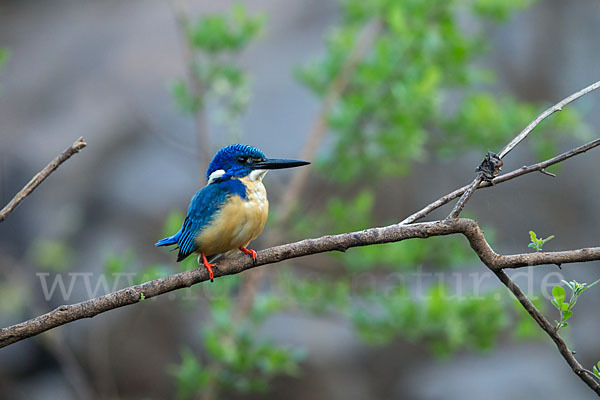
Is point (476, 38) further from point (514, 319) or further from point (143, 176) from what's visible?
point (143, 176)

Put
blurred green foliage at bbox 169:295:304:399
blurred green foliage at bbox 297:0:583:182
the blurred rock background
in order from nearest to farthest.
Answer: blurred green foliage at bbox 169:295:304:399
blurred green foliage at bbox 297:0:583:182
the blurred rock background

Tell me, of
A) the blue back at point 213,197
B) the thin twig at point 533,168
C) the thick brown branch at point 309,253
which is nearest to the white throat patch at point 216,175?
the blue back at point 213,197

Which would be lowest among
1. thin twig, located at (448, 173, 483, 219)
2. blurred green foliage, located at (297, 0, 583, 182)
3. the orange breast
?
thin twig, located at (448, 173, 483, 219)

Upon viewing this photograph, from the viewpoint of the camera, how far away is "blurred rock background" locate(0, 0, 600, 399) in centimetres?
477

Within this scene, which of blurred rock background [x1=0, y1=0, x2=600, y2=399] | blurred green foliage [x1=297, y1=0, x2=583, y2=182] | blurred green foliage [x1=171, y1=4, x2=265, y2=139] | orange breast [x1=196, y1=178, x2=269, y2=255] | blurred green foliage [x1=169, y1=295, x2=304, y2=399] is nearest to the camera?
orange breast [x1=196, y1=178, x2=269, y2=255]

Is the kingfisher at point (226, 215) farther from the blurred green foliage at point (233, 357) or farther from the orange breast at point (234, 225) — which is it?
the blurred green foliage at point (233, 357)

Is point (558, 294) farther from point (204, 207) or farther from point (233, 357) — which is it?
point (233, 357)

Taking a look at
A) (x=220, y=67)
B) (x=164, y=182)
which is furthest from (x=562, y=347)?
(x=164, y=182)

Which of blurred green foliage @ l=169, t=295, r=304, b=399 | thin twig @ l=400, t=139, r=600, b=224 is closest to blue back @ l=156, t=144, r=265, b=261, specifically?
thin twig @ l=400, t=139, r=600, b=224

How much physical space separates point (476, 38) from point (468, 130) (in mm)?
873

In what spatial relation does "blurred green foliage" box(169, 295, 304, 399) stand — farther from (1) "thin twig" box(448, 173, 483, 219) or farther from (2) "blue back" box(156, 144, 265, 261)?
(1) "thin twig" box(448, 173, 483, 219)

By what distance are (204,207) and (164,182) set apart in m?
3.46

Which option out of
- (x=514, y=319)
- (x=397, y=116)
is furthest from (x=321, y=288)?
(x=514, y=319)

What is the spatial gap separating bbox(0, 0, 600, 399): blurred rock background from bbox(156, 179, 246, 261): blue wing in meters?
2.21
